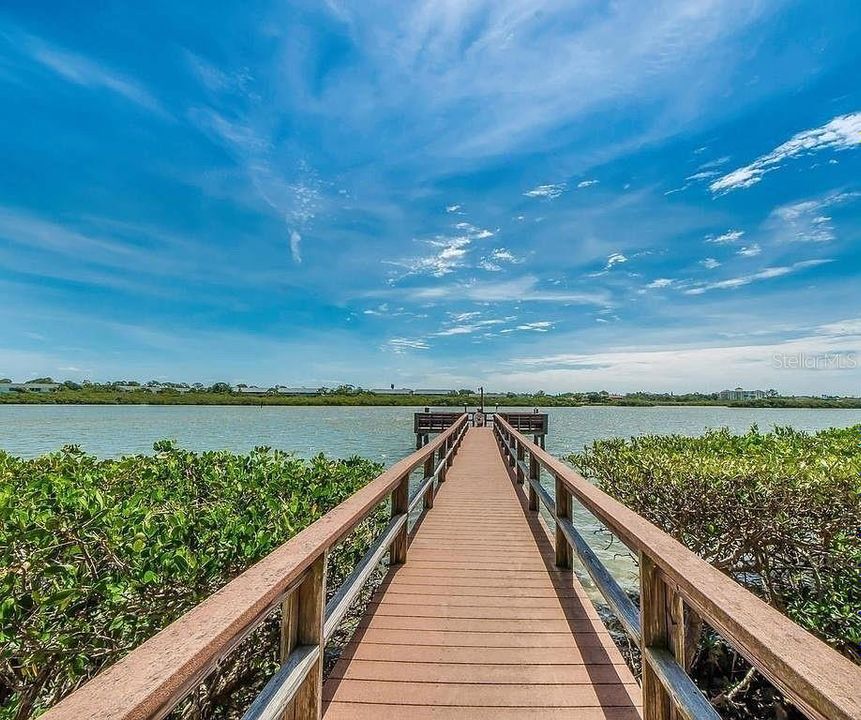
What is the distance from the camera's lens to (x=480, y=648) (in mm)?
2592

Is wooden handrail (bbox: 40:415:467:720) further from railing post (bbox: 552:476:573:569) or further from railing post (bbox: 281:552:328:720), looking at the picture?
railing post (bbox: 552:476:573:569)

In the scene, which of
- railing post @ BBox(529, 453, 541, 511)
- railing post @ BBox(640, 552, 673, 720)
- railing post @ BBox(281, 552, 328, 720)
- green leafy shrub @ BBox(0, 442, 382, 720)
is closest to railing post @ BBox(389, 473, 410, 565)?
green leafy shrub @ BBox(0, 442, 382, 720)

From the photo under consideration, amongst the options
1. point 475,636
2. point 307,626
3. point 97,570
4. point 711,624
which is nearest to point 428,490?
point 475,636

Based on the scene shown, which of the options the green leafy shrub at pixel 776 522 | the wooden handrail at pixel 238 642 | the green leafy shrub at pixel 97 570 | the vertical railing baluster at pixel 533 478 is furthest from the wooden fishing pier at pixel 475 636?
the vertical railing baluster at pixel 533 478

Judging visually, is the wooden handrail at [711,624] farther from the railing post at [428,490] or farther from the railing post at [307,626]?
the railing post at [428,490]

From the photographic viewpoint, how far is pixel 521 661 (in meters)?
2.46

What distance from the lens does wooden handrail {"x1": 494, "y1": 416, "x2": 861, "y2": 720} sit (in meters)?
0.90

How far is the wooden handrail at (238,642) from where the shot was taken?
794mm

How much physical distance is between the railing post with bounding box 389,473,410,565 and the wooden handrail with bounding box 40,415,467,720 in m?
1.28

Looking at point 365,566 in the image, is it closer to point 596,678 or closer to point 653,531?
point 596,678

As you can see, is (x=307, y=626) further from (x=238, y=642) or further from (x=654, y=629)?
(x=654, y=629)

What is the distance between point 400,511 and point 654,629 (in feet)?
7.58

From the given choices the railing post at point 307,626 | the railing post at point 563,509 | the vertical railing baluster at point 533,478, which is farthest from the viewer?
the vertical railing baluster at point 533,478

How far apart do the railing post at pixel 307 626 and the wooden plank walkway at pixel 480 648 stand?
1.41 ft
